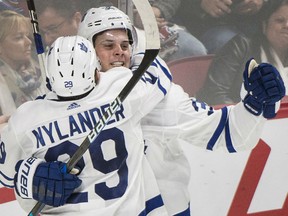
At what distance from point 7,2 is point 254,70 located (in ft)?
3.04

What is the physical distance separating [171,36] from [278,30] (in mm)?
401

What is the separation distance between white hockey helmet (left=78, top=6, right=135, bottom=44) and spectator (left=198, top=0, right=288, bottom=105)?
0.66 metres

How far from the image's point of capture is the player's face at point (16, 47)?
8.37ft

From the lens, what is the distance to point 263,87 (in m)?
1.96

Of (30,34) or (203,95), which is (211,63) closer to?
(203,95)

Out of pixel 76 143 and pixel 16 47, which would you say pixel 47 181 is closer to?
pixel 76 143

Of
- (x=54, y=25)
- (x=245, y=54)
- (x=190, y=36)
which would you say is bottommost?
(x=245, y=54)

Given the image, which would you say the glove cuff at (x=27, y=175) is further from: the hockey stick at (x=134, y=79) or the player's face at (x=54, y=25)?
the player's face at (x=54, y=25)

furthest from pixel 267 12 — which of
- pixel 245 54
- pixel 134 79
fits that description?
pixel 134 79

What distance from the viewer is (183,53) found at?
2715 mm

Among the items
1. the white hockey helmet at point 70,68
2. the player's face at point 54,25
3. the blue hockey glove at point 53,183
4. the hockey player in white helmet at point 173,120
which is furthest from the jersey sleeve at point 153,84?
the player's face at point 54,25

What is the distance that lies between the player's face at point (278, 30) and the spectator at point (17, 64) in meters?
0.84

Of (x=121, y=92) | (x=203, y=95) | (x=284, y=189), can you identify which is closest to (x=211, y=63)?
(x=203, y=95)

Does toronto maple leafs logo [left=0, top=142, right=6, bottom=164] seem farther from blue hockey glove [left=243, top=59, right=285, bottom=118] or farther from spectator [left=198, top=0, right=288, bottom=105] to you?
spectator [left=198, top=0, right=288, bottom=105]
